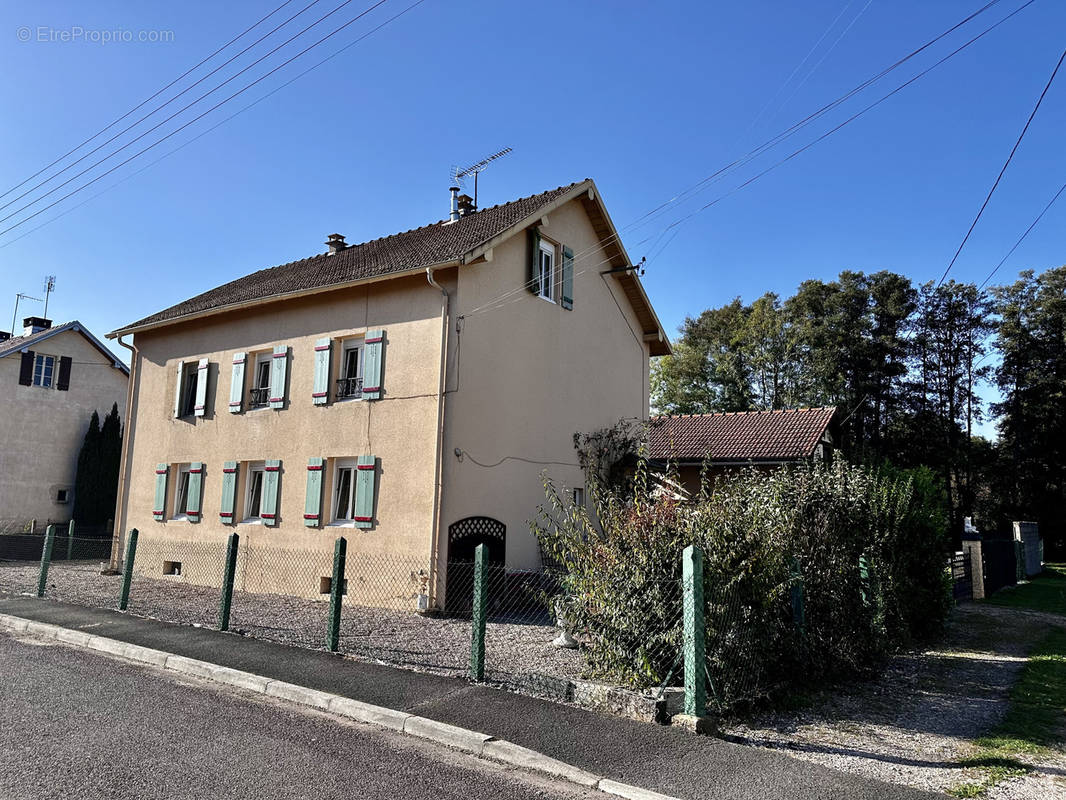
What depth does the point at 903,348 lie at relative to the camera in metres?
38.7

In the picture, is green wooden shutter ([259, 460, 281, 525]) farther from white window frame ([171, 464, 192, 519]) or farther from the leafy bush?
the leafy bush

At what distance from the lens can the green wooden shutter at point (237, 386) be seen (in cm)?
1548

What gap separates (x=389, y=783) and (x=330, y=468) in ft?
32.1

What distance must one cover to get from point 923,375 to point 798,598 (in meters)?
37.8

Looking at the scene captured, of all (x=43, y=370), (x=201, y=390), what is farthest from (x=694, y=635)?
(x=43, y=370)

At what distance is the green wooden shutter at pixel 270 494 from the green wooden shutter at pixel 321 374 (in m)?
1.60

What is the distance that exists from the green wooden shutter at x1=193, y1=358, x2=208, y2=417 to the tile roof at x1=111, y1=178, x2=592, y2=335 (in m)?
1.27

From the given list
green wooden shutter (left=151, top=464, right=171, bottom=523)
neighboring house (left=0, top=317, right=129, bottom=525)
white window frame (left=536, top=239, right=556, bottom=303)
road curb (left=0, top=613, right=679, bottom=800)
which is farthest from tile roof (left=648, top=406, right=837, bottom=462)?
neighboring house (left=0, top=317, right=129, bottom=525)

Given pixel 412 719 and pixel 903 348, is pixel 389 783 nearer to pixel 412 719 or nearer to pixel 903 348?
pixel 412 719

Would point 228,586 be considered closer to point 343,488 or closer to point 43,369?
point 343,488

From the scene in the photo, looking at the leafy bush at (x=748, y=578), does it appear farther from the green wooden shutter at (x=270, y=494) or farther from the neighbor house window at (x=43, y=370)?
the neighbor house window at (x=43, y=370)

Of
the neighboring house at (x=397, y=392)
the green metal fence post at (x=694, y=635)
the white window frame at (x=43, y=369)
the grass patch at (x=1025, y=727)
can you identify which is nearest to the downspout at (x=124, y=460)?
the neighboring house at (x=397, y=392)

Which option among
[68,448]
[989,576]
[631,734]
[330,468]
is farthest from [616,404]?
[68,448]

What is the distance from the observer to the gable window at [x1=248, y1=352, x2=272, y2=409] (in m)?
15.5
